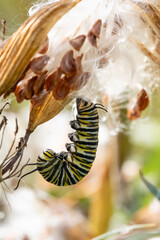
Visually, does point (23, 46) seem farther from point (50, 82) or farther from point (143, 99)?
point (143, 99)

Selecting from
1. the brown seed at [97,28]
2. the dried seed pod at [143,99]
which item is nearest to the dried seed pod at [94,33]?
the brown seed at [97,28]

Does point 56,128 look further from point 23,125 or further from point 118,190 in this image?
point 118,190

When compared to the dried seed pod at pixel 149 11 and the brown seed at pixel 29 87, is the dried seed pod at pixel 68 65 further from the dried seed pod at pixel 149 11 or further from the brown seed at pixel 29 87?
the dried seed pod at pixel 149 11

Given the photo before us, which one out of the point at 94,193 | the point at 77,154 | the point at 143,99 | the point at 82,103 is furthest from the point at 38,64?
the point at 94,193

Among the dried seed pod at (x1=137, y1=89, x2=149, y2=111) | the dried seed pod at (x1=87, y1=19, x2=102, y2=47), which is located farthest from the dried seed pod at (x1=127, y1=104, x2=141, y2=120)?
the dried seed pod at (x1=87, y1=19, x2=102, y2=47)

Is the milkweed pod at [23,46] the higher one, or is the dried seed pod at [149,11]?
the milkweed pod at [23,46]

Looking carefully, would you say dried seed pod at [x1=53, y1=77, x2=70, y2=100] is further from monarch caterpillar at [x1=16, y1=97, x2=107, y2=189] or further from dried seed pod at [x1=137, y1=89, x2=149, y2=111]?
dried seed pod at [x1=137, y1=89, x2=149, y2=111]
